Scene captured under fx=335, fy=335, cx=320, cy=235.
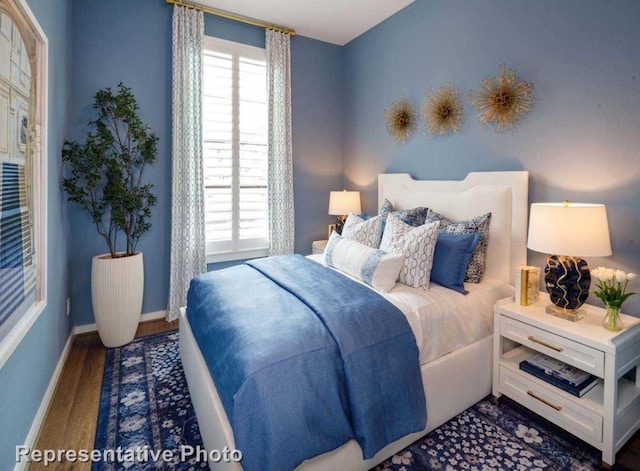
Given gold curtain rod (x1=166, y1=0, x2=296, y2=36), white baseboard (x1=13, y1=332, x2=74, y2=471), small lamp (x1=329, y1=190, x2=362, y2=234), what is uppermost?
gold curtain rod (x1=166, y1=0, x2=296, y2=36)

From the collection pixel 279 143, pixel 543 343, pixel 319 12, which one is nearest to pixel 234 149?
pixel 279 143

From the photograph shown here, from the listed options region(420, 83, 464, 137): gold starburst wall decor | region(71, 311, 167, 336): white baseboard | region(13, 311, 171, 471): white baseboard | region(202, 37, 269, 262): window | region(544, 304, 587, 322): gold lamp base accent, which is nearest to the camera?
region(13, 311, 171, 471): white baseboard

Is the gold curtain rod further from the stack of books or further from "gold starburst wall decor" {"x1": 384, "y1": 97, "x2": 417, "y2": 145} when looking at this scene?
the stack of books

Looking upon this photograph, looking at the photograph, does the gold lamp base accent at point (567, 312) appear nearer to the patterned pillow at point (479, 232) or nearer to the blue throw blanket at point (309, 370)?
the patterned pillow at point (479, 232)

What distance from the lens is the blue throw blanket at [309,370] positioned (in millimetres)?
1285

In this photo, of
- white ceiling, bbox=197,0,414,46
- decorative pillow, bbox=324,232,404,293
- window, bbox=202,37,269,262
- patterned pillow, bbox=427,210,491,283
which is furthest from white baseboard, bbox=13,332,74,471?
white ceiling, bbox=197,0,414,46

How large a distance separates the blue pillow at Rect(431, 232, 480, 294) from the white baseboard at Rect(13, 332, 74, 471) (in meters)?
2.45

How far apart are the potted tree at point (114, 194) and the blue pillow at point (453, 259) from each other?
2458mm

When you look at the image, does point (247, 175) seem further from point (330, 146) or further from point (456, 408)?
point (456, 408)

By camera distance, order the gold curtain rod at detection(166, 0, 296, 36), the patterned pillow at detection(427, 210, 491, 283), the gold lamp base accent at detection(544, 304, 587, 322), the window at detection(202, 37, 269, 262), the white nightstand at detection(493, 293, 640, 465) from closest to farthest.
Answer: the white nightstand at detection(493, 293, 640, 465) → the gold lamp base accent at detection(544, 304, 587, 322) → the patterned pillow at detection(427, 210, 491, 283) → the gold curtain rod at detection(166, 0, 296, 36) → the window at detection(202, 37, 269, 262)

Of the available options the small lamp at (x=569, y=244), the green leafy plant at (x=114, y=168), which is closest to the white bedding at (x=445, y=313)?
the small lamp at (x=569, y=244)

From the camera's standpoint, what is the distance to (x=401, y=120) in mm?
3436

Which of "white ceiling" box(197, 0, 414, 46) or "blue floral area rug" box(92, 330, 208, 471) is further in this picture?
"white ceiling" box(197, 0, 414, 46)

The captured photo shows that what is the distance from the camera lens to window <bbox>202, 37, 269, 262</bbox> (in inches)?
138
